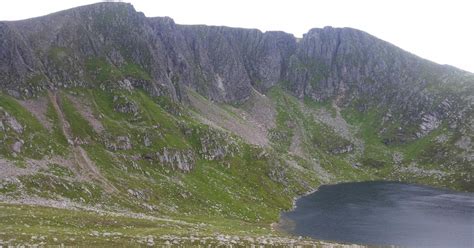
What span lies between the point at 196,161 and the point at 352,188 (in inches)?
3006

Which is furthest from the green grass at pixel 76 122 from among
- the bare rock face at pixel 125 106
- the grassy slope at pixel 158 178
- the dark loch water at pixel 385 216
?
the dark loch water at pixel 385 216

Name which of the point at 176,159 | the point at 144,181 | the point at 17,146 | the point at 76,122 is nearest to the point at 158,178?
the point at 144,181

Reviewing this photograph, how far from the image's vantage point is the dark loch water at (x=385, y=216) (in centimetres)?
9812

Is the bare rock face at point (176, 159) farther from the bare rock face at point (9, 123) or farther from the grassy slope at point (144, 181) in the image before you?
the bare rock face at point (9, 123)

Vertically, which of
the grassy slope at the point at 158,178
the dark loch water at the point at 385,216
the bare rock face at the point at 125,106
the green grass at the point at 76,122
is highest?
the bare rock face at the point at 125,106

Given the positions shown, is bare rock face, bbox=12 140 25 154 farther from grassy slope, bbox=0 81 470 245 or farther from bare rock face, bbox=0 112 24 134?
bare rock face, bbox=0 112 24 134

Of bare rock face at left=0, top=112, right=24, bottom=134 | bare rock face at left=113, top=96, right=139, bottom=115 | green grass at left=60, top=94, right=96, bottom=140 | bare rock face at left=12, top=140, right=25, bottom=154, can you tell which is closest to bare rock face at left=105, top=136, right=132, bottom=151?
green grass at left=60, top=94, right=96, bottom=140

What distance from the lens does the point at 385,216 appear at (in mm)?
126562

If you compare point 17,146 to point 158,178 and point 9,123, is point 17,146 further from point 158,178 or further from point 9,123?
point 158,178

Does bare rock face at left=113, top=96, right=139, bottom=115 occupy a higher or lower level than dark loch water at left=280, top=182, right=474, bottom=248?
higher

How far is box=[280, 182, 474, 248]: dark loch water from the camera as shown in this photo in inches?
3863

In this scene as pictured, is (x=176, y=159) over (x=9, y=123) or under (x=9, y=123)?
under

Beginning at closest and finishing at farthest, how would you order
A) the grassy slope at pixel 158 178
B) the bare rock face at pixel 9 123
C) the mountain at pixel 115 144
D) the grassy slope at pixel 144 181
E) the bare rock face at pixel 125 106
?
the grassy slope at pixel 144 181, the grassy slope at pixel 158 178, the mountain at pixel 115 144, the bare rock face at pixel 9 123, the bare rock face at pixel 125 106

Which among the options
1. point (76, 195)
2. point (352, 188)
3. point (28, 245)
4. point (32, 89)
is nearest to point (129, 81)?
point (32, 89)
